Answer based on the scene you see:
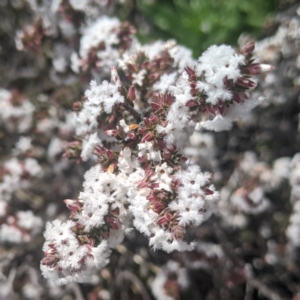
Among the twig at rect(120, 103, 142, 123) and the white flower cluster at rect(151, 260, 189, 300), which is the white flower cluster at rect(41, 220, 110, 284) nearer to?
the twig at rect(120, 103, 142, 123)

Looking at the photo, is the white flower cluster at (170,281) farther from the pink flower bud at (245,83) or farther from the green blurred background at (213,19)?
the pink flower bud at (245,83)

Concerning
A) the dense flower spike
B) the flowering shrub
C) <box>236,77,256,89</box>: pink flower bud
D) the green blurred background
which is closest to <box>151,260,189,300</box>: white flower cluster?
the flowering shrub

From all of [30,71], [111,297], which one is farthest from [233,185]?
[30,71]

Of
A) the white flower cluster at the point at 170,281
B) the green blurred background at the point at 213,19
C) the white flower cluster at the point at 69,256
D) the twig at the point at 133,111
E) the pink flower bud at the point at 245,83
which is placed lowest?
the white flower cluster at the point at 69,256

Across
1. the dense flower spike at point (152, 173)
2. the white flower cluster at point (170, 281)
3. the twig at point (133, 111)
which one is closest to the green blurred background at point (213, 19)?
the twig at point (133, 111)

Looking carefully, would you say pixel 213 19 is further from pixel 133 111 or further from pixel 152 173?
pixel 152 173

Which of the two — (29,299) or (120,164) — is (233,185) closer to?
(120,164)
